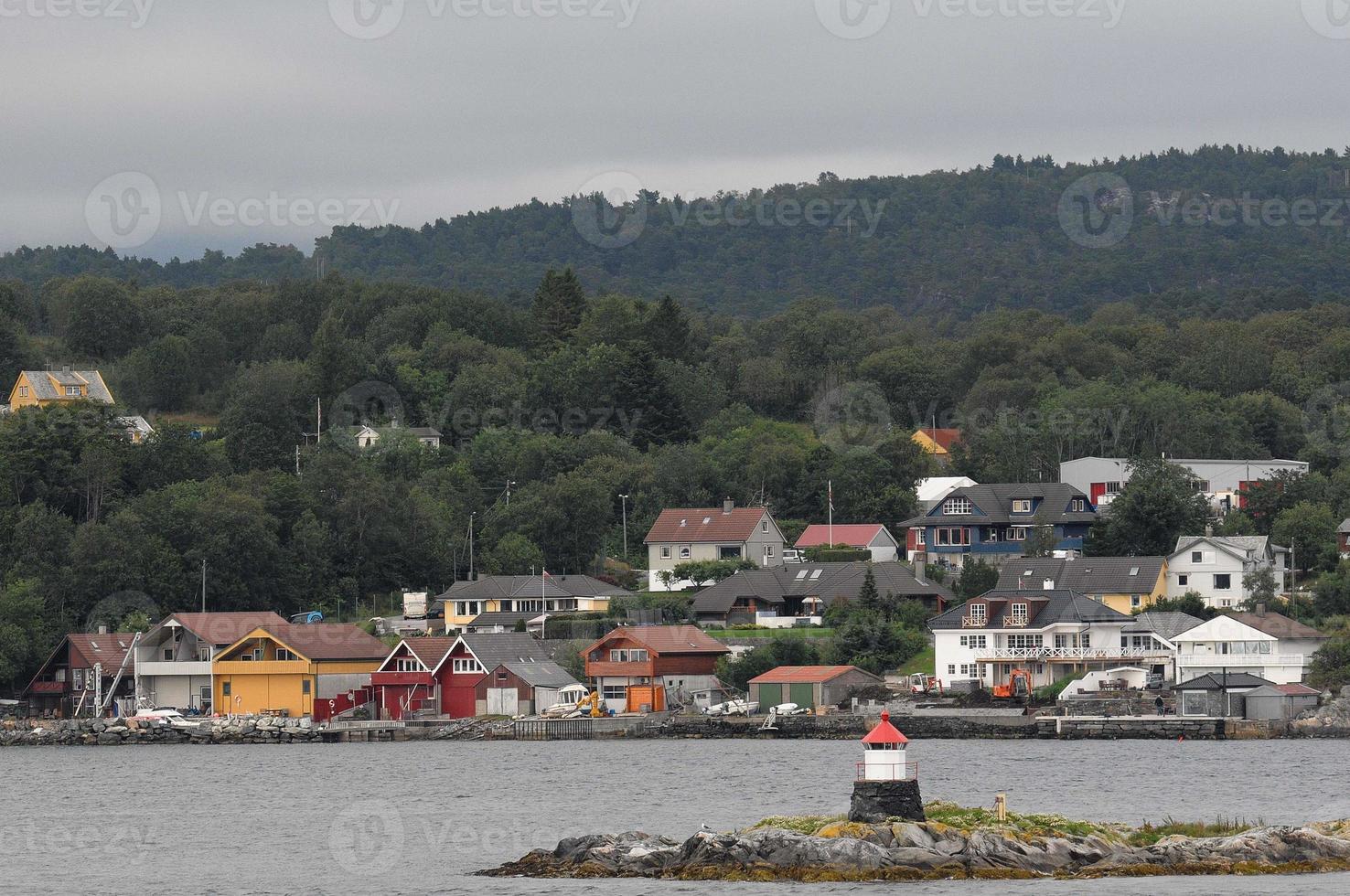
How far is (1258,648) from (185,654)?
112 feet

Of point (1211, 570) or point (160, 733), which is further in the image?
point (1211, 570)

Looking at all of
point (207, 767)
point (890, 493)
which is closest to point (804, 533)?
point (890, 493)

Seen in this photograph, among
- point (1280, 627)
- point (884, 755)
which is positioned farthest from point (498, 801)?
point (1280, 627)

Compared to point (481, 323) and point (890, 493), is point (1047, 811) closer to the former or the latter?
point (890, 493)

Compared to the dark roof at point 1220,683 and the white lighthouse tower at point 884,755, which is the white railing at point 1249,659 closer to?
the dark roof at point 1220,683

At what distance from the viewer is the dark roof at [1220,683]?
5574 centimetres

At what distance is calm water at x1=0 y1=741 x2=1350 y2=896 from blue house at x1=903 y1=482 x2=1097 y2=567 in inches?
951

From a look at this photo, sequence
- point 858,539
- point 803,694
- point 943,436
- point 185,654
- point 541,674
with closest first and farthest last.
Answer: point 803,694 → point 541,674 → point 185,654 → point 858,539 → point 943,436

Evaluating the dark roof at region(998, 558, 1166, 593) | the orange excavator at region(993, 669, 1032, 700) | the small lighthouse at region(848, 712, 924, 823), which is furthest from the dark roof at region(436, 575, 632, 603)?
the small lighthouse at region(848, 712, 924, 823)

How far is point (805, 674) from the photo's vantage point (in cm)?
5941

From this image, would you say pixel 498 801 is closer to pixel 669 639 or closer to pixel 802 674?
pixel 802 674

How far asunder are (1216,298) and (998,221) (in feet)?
149

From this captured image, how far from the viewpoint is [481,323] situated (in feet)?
384

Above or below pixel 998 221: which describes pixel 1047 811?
below
